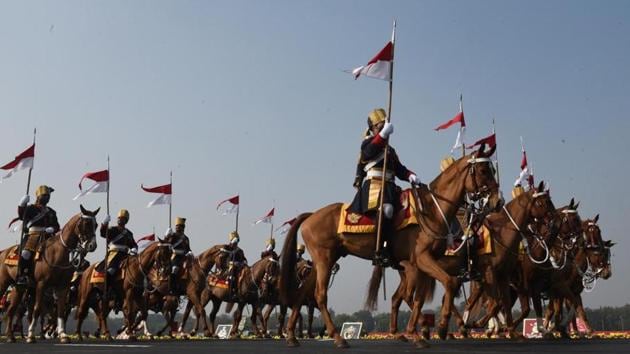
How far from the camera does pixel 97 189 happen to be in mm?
24781

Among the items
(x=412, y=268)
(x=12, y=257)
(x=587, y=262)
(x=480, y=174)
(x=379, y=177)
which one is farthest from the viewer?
(x=587, y=262)

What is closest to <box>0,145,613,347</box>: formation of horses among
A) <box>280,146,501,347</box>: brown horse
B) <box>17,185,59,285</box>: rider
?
<box>280,146,501,347</box>: brown horse

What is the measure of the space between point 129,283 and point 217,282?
8.67 meters

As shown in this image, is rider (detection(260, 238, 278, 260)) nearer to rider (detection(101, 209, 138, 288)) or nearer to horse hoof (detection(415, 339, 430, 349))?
rider (detection(101, 209, 138, 288))

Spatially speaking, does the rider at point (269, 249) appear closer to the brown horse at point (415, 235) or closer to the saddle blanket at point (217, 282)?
the saddle blanket at point (217, 282)

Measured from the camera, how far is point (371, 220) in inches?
502

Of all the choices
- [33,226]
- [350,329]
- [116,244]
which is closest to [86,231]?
[33,226]

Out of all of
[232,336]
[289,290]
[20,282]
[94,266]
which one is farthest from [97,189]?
[289,290]

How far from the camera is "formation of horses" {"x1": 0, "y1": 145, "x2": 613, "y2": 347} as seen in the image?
41.1 ft

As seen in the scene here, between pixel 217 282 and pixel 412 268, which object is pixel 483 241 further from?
pixel 217 282

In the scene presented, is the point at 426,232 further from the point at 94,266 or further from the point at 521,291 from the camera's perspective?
the point at 94,266

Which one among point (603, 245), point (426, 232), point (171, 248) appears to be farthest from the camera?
point (171, 248)

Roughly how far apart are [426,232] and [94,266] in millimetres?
14222

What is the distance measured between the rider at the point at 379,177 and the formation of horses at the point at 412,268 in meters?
0.24
